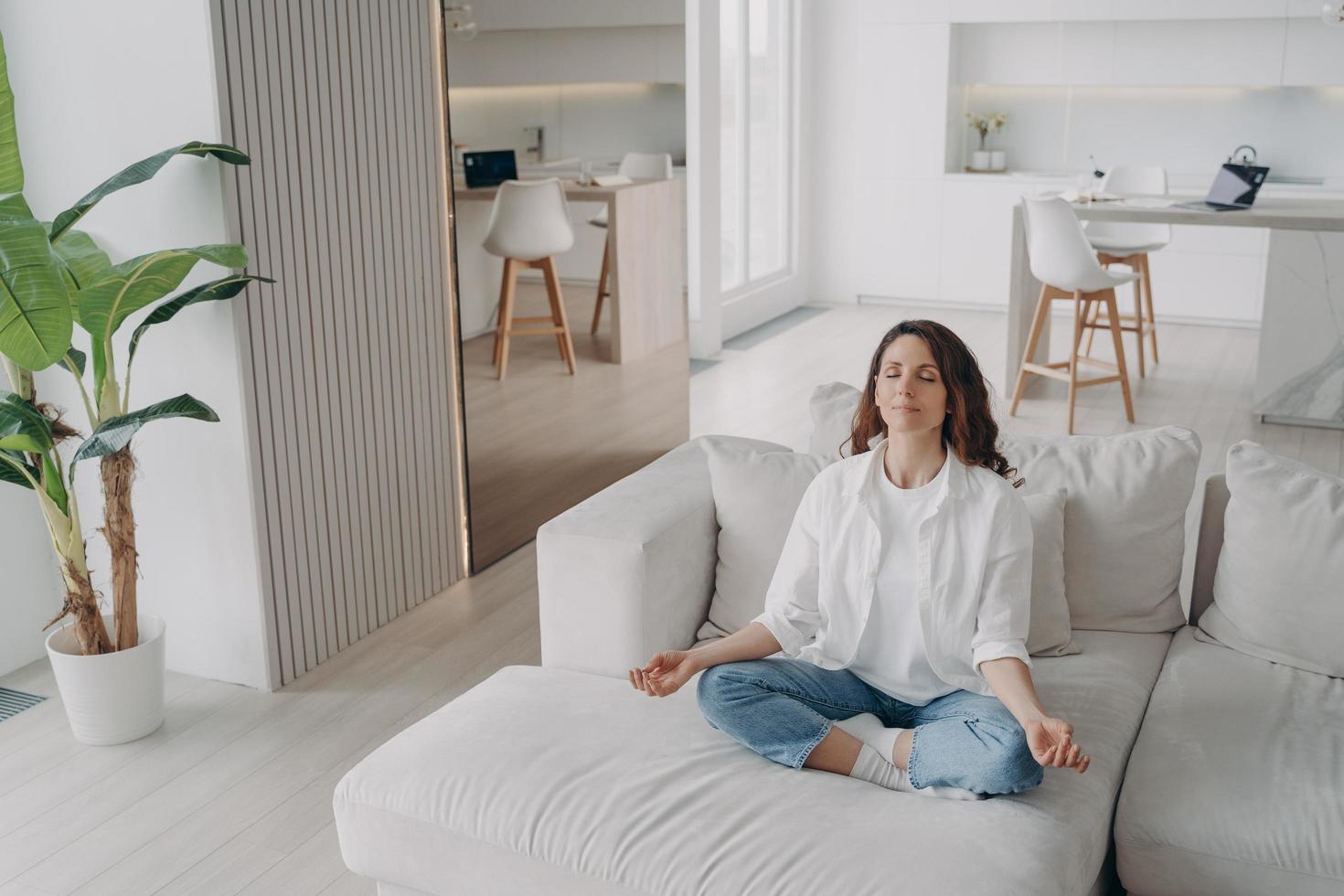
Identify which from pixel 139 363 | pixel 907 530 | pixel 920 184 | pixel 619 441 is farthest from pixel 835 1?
pixel 907 530

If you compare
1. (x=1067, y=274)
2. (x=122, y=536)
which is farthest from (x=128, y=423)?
(x=1067, y=274)

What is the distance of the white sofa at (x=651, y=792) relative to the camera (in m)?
1.72

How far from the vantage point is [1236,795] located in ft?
6.07

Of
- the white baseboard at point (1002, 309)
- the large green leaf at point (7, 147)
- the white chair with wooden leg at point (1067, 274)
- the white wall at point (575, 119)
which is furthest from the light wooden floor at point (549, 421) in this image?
the white baseboard at point (1002, 309)

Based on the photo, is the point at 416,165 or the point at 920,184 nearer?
the point at 416,165

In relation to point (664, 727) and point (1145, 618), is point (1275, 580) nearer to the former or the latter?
point (1145, 618)

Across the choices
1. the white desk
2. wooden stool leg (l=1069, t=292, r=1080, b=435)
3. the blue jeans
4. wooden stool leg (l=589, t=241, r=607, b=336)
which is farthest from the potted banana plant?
the white desk

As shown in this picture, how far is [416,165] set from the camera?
3445 mm

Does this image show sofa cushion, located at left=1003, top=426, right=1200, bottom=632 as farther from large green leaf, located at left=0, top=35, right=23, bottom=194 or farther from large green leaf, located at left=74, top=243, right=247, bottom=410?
large green leaf, located at left=0, top=35, right=23, bottom=194

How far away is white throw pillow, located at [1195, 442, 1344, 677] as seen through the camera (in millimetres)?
2170

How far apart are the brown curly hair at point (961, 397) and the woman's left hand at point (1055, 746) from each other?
447 mm

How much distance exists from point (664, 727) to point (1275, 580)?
3.58 feet

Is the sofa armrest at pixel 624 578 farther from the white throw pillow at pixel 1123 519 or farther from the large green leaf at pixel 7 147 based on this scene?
the large green leaf at pixel 7 147

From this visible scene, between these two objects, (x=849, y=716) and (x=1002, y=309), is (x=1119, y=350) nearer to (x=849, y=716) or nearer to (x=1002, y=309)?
(x=1002, y=309)
